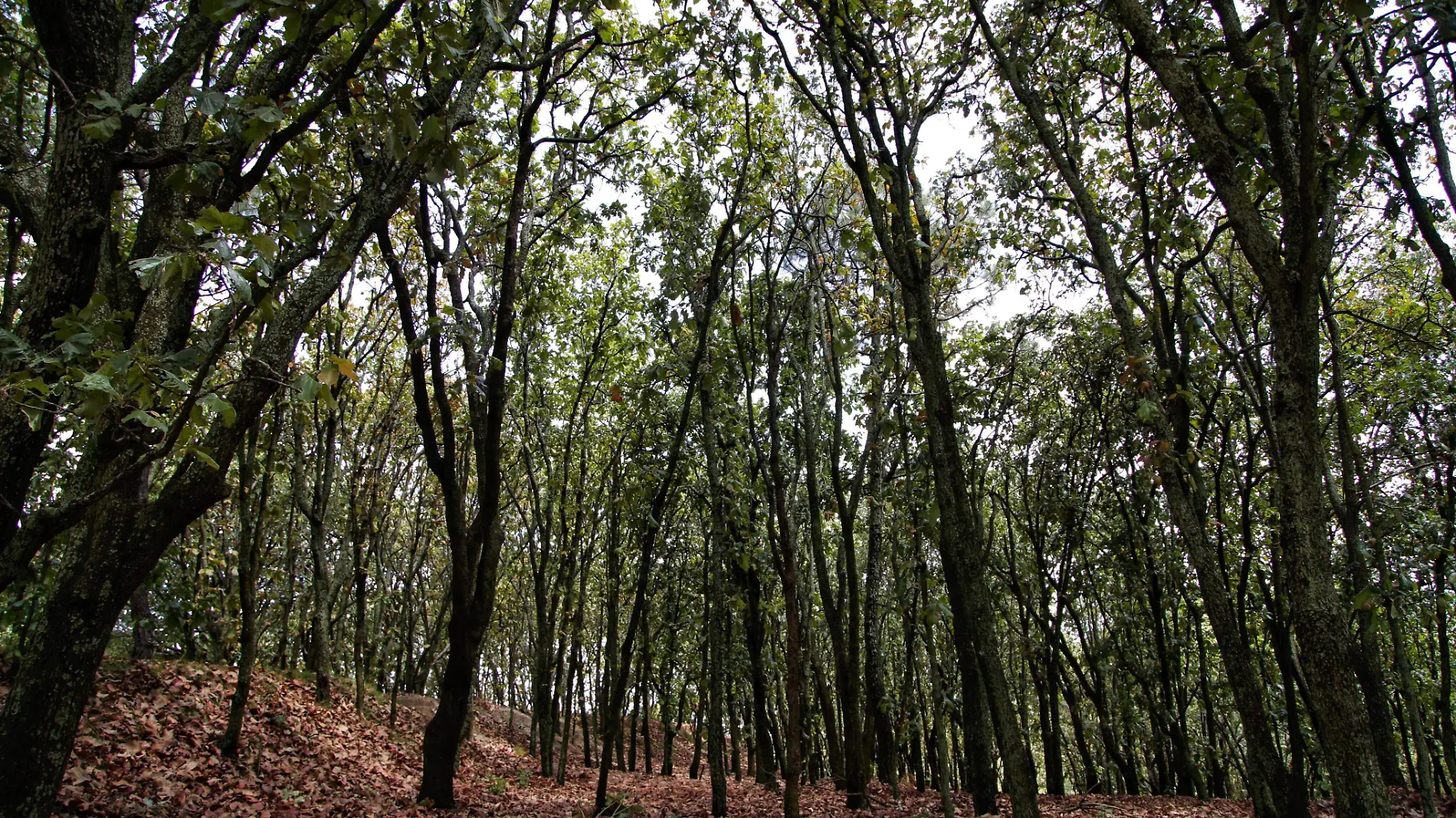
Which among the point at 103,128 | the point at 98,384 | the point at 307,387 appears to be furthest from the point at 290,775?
the point at 307,387

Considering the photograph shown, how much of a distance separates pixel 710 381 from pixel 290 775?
7020 mm

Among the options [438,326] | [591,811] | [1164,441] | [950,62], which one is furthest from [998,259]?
[591,811]

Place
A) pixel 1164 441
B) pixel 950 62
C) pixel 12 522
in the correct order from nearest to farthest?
pixel 12 522 → pixel 1164 441 → pixel 950 62

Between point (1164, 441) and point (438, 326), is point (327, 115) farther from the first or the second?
point (1164, 441)

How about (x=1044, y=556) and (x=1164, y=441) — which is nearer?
(x=1164, y=441)

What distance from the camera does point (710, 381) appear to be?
9.18 m

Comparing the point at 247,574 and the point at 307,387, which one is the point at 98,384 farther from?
the point at 247,574

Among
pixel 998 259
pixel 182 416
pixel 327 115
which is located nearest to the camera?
pixel 182 416

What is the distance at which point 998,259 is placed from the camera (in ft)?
38.5

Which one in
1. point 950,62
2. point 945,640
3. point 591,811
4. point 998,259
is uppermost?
point 998,259

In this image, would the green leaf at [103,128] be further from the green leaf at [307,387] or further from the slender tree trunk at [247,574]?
the slender tree trunk at [247,574]

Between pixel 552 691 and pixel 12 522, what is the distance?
15.1 m

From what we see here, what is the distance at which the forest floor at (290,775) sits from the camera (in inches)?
282

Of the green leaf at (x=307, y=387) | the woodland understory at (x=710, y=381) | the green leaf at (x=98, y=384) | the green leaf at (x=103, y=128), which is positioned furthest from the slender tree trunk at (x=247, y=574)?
the green leaf at (x=307, y=387)
